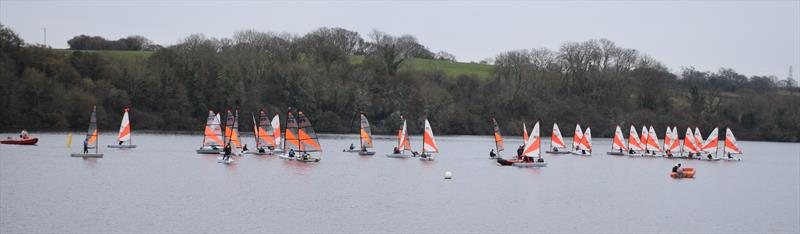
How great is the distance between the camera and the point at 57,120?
85000 mm

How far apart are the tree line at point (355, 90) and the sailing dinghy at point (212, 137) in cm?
3076

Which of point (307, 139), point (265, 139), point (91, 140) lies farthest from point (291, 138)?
point (91, 140)

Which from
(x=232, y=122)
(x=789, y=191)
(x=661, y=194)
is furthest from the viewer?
(x=232, y=122)

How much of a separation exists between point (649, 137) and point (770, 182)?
22930mm

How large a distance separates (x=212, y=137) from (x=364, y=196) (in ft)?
80.4

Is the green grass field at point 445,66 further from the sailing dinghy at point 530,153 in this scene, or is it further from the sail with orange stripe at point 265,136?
the sailing dinghy at point 530,153

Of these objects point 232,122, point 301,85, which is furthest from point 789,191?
point 301,85

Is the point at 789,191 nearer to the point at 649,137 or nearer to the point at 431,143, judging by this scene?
the point at 431,143

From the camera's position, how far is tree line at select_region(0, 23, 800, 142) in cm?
8738

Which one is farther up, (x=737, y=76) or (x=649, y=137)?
(x=737, y=76)

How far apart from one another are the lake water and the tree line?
31.0m

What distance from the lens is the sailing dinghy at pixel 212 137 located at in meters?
57.8

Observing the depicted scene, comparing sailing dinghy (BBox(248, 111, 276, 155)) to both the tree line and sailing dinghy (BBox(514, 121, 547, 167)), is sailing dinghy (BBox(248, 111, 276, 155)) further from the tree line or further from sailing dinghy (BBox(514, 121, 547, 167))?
the tree line

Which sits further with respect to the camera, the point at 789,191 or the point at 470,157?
the point at 470,157
